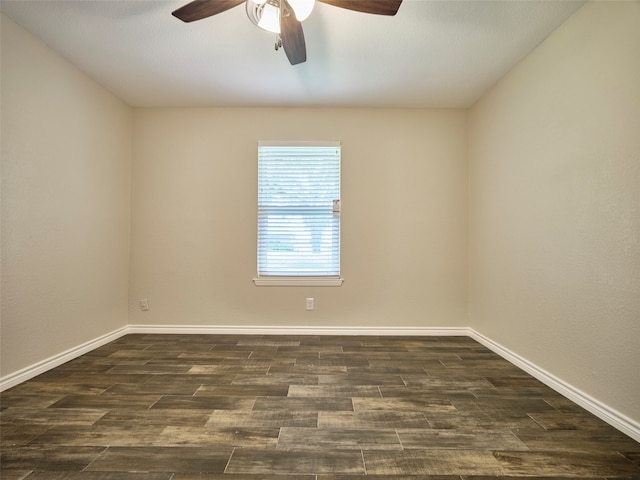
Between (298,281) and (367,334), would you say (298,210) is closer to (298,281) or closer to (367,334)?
(298,281)

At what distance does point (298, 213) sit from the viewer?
342 cm

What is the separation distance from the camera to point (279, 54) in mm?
2428

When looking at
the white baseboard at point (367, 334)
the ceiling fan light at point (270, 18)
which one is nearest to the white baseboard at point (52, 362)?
the white baseboard at point (367, 334)

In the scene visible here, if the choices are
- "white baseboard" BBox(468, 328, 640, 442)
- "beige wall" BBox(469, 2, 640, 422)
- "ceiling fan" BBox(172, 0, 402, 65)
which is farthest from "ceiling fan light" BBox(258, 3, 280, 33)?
"white baseboard" BBox(468, 328, 640, 442)

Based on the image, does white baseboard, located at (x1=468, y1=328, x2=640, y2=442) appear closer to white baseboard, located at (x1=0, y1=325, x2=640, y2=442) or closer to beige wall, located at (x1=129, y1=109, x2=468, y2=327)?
white baseboard, located at (x1=0, y1=325, x2=640, y2=442)

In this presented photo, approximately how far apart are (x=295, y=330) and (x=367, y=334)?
0.77m

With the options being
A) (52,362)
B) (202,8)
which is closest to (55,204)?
(52,362)

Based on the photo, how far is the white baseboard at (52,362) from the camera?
6.91ft

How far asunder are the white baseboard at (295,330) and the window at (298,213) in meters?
0.49

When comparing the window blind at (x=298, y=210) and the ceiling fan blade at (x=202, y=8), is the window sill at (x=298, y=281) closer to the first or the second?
the window blind at (x=298, y=210)

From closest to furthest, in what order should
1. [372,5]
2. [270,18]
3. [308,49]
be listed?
1. [372,5]
2. [270,18]
3. [308,49]

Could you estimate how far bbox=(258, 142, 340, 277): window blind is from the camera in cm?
342

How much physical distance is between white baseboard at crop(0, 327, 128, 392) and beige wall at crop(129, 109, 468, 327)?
41cm

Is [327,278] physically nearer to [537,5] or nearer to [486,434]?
[486,434]
